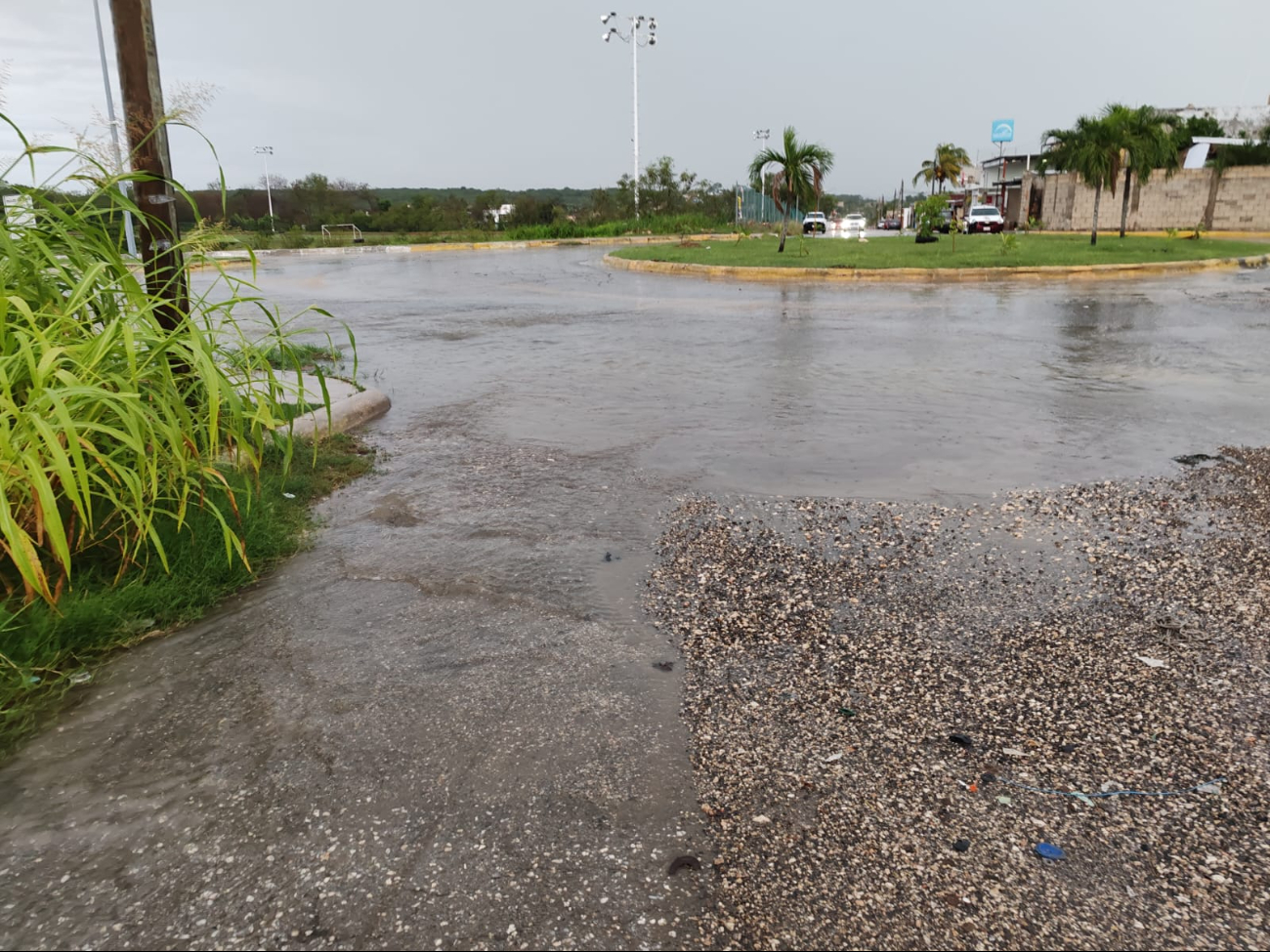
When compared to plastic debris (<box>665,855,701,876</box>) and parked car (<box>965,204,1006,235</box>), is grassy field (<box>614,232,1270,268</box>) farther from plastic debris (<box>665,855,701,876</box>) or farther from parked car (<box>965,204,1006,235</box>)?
plastic debris (<box>665,855,701,876</box>)

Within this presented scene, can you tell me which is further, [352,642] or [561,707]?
[352,642]

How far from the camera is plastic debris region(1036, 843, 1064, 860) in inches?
91.4

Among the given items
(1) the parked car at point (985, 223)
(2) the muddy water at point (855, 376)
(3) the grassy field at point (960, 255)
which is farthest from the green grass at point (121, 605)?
(1) the parked car at point (985, 223)

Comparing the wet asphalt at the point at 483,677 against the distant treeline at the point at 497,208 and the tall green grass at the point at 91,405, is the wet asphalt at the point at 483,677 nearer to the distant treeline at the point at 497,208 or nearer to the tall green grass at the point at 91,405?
the tall green grass at the point at 91,405

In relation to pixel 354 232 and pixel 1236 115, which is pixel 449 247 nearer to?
→ pixel 354 232

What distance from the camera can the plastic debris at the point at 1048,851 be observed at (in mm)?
2322

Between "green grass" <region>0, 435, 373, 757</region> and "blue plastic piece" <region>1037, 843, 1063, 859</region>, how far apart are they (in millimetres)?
3062

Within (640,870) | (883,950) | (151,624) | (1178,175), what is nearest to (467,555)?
(151,624)

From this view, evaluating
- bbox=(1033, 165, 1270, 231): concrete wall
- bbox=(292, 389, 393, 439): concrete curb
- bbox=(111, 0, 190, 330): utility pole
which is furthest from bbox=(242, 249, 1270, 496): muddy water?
bbox=(1033, 165, 1270, 231): concrete wall

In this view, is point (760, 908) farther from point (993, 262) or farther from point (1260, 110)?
point (1260, 110)

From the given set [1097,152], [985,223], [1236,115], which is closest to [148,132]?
[1097,152]

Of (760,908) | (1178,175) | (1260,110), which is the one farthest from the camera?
(1260,110)

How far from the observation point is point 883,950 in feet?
6.64

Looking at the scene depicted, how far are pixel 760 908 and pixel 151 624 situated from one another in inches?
108
